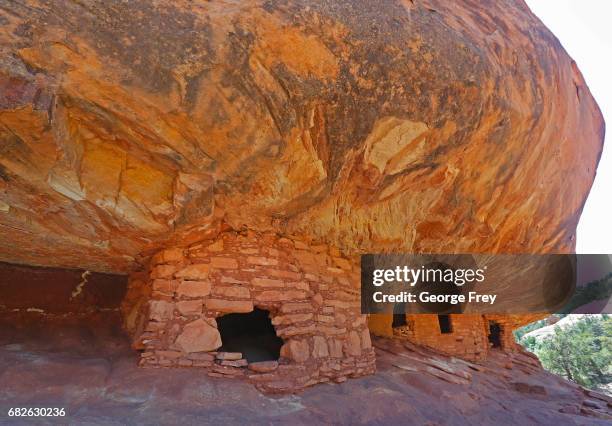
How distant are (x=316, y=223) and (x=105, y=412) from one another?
6.58 feet

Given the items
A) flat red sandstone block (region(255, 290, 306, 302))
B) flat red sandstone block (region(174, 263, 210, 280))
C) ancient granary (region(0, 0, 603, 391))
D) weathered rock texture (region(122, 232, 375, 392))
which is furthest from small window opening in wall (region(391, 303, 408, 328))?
flat red sandstone block (region(174, 263, 210, 280))

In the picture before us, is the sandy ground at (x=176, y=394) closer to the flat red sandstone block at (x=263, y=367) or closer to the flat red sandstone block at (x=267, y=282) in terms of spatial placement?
the flat red sandstone block at (x=263, y=367)

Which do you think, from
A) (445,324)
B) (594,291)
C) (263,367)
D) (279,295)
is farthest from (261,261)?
(594,291)

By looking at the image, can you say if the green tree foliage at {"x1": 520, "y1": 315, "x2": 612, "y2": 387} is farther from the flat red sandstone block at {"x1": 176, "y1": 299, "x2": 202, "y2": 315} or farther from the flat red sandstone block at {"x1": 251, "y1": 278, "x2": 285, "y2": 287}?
the flat red sandstone block at {"x1": 176, "y1": 299, "x2": 202, "y2": 315}

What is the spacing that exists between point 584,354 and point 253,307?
20.3 metres

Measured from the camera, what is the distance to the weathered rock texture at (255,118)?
7.20ft

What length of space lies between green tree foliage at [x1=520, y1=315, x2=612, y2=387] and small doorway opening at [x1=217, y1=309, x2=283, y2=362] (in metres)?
17.8

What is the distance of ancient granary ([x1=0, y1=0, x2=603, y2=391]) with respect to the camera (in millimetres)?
2242

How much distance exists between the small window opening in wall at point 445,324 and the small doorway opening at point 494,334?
1761 mm

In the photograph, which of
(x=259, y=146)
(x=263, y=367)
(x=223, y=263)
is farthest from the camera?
(x=223, y=263)

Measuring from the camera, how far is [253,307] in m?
3.13

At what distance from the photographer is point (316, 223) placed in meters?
3.53

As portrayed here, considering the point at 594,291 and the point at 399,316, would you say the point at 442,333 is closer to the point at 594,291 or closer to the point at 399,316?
the point at 399,316

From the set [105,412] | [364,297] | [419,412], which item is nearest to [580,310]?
[364,297]
